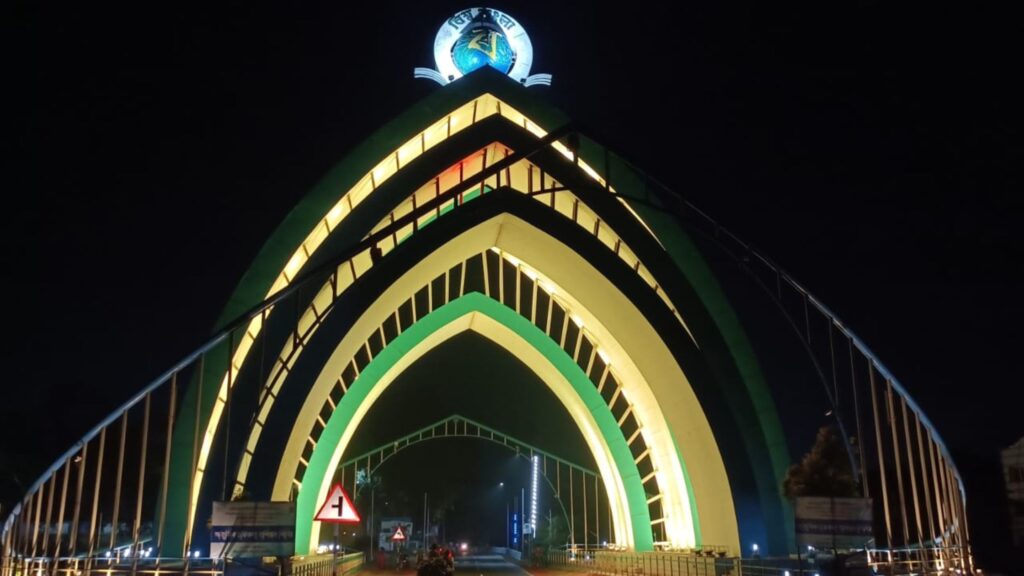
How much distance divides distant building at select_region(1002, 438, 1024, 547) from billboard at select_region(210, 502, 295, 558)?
3005 cm

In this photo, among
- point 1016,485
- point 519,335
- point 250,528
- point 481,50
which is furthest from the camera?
point 519,335

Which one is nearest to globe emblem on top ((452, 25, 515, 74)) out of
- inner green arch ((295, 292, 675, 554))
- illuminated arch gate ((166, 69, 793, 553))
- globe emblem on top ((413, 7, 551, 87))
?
globe emblem on top ((413, 7, 551, 87))

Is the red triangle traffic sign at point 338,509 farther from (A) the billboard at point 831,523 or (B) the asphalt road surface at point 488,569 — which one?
(B) the asphalt road surface at point 488,569

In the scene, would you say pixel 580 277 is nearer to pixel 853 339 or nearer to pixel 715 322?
pixel 715 322

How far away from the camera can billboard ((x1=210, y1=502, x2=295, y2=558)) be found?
540 inches

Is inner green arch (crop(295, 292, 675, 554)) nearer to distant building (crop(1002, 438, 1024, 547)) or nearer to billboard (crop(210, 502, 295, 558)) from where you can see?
distant building (crop(1002, 438, 1024, 547))

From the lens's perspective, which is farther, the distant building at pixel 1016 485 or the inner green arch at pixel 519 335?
the inner green arch at pixel 519 335

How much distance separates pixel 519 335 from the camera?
1543 inches

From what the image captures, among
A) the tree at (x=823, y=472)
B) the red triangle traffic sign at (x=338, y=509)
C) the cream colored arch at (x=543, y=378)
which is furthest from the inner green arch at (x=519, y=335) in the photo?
the red triangle traffic sign at (x=338, y=509)

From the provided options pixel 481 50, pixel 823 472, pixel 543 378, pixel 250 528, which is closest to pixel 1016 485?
pixel 823 472

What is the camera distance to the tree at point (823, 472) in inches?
1005

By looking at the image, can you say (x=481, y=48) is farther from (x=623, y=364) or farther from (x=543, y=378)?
(x=543, y=378)

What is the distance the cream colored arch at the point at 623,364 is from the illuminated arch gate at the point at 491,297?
8 cm

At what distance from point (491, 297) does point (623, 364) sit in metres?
5.72
